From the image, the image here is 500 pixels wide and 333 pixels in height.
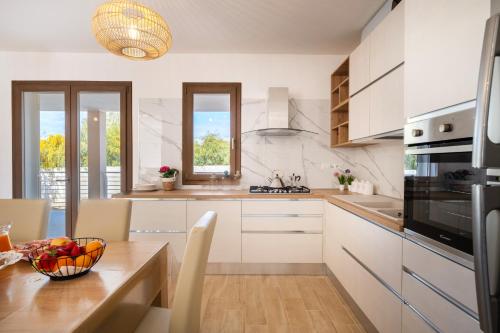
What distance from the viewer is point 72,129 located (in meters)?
3.41

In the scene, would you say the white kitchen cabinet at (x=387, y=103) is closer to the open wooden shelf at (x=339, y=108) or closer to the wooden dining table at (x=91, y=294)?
the open wooden shelf at (x=339, y=108)

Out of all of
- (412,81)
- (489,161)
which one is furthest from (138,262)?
(412,81)

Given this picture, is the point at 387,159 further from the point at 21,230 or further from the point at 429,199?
the point at 21,230

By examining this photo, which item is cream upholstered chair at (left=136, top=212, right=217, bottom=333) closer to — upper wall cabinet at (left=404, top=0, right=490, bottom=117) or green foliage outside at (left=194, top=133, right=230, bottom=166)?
upper wall cabinet at (left=404, top=0, right=490, bottom=117)

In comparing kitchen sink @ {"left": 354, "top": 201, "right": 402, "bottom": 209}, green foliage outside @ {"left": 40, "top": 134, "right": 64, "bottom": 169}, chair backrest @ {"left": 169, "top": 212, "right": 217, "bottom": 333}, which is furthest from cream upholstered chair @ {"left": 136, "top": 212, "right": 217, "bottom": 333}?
green foliage outside @ {"left": 40, "top": 134, "right": 64, "bottom": 169}

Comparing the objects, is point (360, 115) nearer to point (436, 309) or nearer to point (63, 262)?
point (436, 309)

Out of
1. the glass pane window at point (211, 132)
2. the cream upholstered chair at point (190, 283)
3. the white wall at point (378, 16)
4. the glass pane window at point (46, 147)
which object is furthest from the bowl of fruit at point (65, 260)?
the glass pane window at point (46, 147)

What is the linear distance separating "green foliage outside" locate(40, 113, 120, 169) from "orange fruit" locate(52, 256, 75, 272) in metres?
2.65

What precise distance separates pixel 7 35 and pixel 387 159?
14.3 feet

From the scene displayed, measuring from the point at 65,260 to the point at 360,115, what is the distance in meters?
2.35

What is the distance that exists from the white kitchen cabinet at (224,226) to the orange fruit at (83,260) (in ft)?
5.88

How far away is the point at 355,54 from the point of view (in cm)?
247

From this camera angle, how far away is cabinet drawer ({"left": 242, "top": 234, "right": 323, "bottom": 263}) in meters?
2.84

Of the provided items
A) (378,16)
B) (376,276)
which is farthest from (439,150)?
Result: (378,16)
